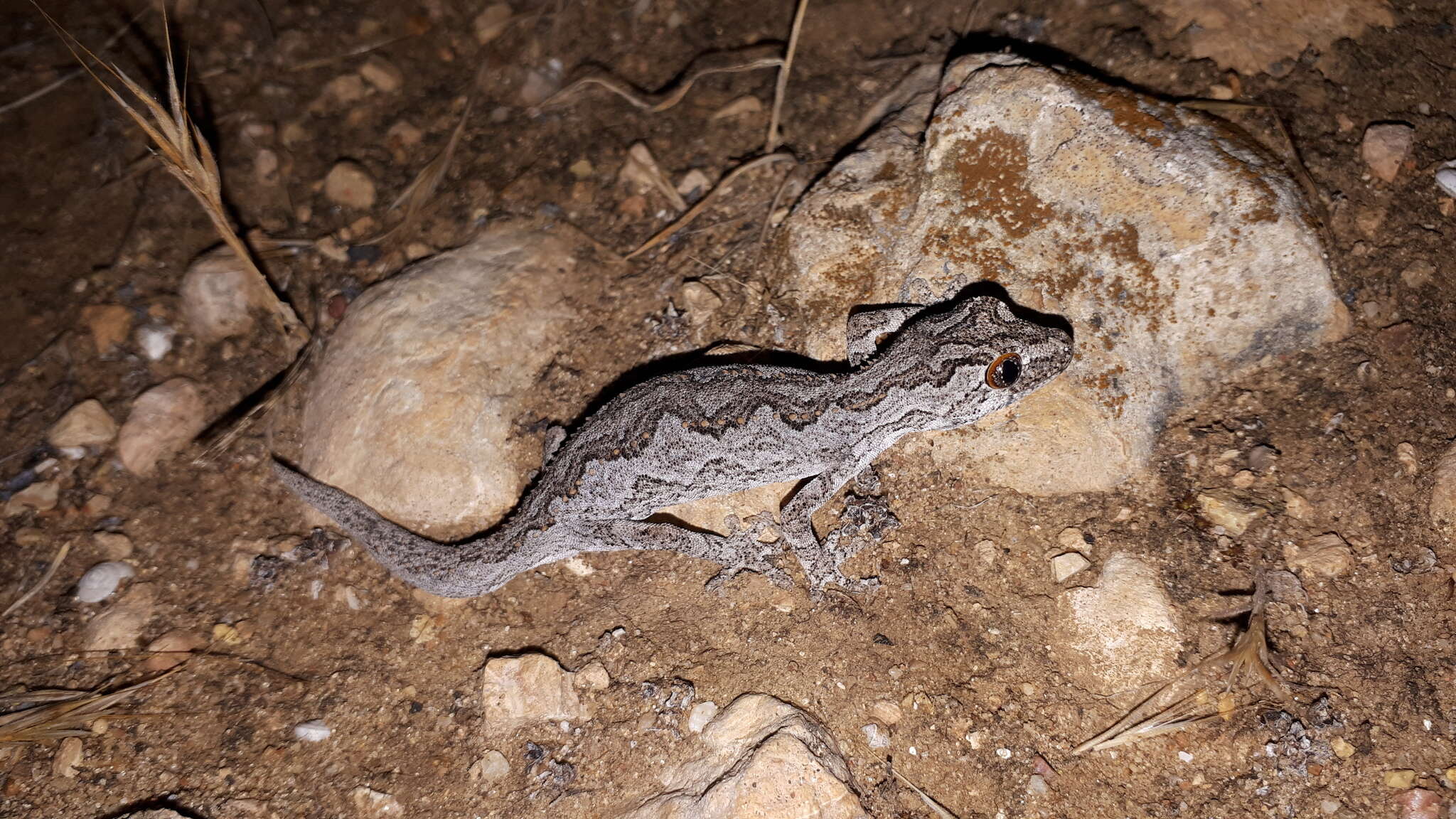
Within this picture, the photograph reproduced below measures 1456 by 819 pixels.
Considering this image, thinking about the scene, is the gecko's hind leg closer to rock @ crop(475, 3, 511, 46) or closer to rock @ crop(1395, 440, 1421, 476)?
rock @ crop(1395, 440, 1421, 476)

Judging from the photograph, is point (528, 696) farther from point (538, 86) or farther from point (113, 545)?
point (538, 86)

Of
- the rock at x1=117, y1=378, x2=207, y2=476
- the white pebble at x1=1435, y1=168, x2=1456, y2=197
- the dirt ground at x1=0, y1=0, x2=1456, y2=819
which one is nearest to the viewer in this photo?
the dirt ground at x1=0, y1=0, x2=1456, y2=819

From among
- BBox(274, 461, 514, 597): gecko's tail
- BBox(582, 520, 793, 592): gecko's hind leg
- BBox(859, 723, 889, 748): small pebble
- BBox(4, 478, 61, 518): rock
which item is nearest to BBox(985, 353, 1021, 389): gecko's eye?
BBox(582, 520, 793, 592): gecko's hind leg

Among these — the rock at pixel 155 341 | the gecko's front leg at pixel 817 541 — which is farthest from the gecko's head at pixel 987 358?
the rock at pixel 155 341

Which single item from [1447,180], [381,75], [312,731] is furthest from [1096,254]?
[381,75]

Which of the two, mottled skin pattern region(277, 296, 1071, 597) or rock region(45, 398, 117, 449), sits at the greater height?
mottled skin pattern region(277, 296, 1071, 597)

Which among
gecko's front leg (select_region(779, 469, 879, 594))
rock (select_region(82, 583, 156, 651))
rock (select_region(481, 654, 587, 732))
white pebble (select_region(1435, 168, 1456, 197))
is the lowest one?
rock (select_region(82, 583, 156, 651))
